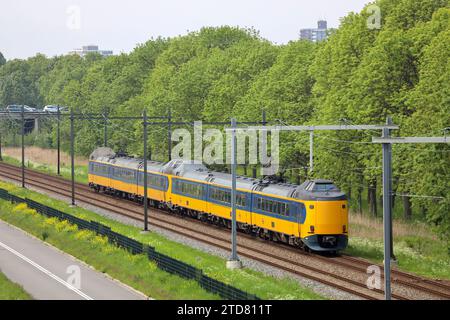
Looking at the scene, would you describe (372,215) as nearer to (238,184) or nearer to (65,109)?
(238,184)

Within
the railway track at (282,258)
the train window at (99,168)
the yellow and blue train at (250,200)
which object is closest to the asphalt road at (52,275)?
the railway track at (282,258)

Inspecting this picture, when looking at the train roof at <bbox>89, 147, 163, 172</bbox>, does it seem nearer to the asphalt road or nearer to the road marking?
the asphalt road

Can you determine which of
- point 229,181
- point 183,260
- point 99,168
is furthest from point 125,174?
point 183,260

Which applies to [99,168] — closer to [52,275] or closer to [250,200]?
[250,200]

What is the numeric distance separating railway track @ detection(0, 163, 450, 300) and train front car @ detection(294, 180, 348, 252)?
0.77 m

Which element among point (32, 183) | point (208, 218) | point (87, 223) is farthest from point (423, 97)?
point (32, 183)

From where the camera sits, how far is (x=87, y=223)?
1810 inches

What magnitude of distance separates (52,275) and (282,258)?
1120 centimetres

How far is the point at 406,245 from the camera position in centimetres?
4491

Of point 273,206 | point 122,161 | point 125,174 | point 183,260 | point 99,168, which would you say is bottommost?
point 183,260

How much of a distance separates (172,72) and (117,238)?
168 feet

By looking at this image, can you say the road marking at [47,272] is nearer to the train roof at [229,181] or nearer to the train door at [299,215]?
the train door at [299,215]

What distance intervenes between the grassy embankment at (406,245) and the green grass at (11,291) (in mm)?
17375

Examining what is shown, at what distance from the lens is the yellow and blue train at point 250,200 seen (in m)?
40.8
